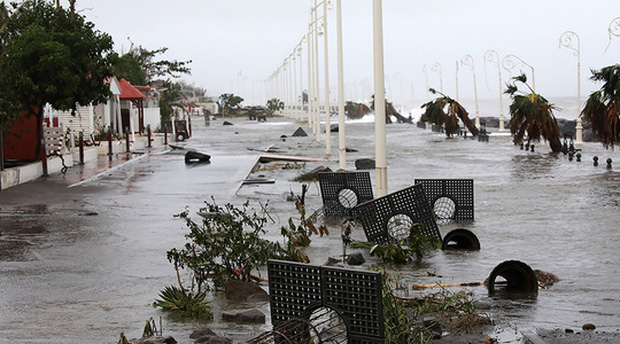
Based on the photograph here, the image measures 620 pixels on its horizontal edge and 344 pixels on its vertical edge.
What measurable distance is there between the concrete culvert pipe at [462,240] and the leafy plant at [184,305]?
15.2ft

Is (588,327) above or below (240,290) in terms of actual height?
below

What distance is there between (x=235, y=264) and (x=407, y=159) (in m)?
25.1

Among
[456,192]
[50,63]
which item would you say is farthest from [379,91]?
[50,63]

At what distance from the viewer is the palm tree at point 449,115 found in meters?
56.5

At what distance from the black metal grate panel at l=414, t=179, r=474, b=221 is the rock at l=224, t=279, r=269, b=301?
260 inches

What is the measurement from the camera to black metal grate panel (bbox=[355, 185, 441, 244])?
38.0 ft

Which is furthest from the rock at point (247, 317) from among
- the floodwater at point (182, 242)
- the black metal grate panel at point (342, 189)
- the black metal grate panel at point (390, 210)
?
the black metal grate panel at point (342, 189)

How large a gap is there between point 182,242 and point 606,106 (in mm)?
18313

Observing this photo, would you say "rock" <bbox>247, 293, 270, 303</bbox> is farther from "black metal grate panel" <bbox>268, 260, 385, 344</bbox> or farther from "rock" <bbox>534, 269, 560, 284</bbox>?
"rock" <bbox>534, 269, 560, 284</bbox>

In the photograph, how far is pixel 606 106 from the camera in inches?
1058

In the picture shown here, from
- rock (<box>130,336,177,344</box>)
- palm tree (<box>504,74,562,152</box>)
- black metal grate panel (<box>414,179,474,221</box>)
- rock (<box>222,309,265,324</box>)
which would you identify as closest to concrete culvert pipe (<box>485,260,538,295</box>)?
rock (<box>222,309,265,324</box>)

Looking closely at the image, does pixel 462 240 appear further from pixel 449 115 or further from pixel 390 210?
pixel 449 115

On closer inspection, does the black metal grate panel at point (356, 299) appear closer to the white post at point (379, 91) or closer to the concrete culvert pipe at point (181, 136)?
the white post at point (379, 91)

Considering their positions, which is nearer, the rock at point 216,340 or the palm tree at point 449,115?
the rock at point 216,340
